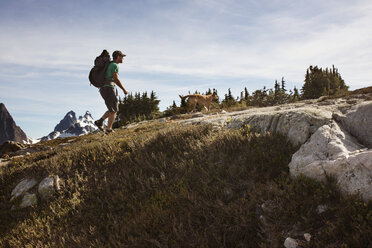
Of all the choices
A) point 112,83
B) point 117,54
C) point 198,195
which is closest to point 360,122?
point 198,195

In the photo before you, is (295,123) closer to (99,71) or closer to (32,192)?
(32,192)

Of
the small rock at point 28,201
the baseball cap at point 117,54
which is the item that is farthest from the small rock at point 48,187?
the baseball cap at point 117,54

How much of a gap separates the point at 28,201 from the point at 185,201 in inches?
163

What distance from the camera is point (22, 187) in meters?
5.50

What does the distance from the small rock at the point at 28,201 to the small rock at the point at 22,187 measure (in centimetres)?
28

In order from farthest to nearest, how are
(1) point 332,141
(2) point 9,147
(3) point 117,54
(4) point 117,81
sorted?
(2) point 9,147 → (3) point 117,54 → (4) point 117,81 → (1) point 332,141

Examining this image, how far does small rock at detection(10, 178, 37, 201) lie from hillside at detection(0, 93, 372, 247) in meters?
0.08

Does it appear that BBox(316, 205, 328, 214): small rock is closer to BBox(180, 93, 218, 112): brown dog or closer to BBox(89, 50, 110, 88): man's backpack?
BBox(89, 50, 110, 88): man's backpack

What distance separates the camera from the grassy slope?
8.65 feet

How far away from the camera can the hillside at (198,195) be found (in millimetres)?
2654

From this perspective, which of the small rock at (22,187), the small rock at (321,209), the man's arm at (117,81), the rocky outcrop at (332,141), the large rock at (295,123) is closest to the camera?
the small rock at (321,209)

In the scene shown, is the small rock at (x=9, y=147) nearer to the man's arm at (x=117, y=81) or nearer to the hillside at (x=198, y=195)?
the hillside at (x=198, y=195)

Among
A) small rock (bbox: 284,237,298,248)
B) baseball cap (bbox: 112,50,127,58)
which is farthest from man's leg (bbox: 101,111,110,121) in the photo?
small rock (bbox: 284,237,298,248)

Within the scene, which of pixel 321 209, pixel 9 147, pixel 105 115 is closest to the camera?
pixel 321 209
